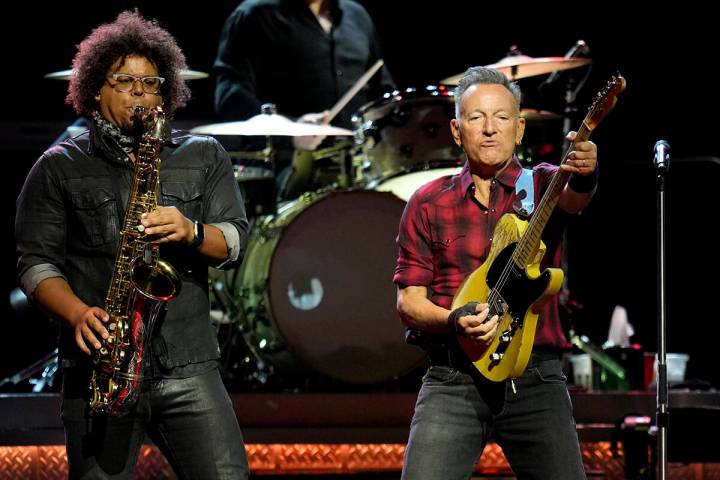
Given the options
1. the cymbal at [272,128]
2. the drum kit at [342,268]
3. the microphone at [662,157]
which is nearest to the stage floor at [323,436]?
the drum kit at [342,268]

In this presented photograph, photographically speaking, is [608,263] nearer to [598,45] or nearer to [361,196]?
[598,45]

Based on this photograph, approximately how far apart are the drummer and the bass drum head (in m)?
1.06

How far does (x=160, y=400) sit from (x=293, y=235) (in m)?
2.60

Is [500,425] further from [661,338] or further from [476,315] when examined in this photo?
[661,338]

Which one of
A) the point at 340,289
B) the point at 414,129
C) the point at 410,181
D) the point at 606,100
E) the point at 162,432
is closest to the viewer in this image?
the point at 606,100

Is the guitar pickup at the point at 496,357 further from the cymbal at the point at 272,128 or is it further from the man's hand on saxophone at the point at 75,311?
the cymbal at the point at 272,128

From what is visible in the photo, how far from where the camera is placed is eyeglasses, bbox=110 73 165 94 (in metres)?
3.39

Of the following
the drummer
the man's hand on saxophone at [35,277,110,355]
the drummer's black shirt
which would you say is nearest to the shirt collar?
the man's hand on saxophone at [35,277,110,355]

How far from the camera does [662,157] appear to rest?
157 inches

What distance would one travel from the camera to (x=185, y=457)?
10.5ft

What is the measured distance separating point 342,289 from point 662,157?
224 cm

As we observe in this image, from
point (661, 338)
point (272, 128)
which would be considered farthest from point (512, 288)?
point (272, 128)

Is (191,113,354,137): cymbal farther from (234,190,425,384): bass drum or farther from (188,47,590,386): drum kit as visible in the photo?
(234,190,425,384): bass drum

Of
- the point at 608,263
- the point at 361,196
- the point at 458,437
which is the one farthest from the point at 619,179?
the point at 458,437
